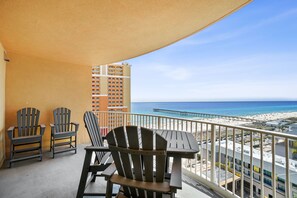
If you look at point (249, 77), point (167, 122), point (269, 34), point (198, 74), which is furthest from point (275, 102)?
point (167, 122)

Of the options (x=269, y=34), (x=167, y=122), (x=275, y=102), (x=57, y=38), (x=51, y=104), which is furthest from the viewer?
(x=275, y=102)

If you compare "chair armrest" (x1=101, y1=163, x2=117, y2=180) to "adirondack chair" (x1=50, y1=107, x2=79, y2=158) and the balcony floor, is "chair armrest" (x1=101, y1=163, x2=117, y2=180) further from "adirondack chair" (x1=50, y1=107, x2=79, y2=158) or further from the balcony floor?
"adirondack chair" (x1=50, y1=107, x2=79, y2=158)

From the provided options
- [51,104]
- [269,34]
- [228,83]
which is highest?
[269,34]

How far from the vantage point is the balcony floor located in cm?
217

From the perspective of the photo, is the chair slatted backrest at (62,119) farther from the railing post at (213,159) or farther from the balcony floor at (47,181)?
the railing post at (213,159)

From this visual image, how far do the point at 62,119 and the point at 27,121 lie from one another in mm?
745

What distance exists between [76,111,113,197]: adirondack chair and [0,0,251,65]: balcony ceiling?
1416 mm

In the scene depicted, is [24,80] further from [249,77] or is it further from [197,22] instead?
[249,77]

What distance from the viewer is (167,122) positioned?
11.2 feet

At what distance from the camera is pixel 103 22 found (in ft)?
7.12

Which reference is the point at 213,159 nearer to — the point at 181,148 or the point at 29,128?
the point at 181,148

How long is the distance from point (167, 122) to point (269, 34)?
50.1 ft

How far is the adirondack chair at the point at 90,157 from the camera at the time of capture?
1.89 m

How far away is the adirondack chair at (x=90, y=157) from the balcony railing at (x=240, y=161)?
4.96 ft
